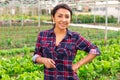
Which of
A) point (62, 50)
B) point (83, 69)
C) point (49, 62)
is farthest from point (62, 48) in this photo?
point (83, 69)

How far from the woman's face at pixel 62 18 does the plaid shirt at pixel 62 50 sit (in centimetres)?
9

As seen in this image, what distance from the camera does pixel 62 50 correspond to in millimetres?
2830

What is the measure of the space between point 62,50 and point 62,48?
2cm

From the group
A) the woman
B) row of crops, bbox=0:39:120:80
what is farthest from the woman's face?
row of crops, bbox=0:39:120:80

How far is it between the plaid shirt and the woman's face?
3.5 inches

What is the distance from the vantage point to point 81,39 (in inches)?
113

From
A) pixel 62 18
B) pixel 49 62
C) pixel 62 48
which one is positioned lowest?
pixel 49 62

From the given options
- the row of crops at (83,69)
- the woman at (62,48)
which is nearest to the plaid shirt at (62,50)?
the woman at (62,48)

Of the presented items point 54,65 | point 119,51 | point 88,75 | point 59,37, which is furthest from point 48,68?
point 119,51

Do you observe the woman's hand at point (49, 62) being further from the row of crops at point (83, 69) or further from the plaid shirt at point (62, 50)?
the row of crops at point (83, 69)

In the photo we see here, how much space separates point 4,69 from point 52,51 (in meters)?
4.17

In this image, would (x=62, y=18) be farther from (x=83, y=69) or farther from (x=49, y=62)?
(x=83, y=69)

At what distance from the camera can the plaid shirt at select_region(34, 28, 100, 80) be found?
284 centimetres

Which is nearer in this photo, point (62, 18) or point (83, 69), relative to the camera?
point (62, 18)
